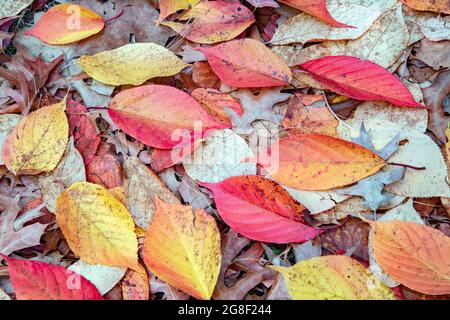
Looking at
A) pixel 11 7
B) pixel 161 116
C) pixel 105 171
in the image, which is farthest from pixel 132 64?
pixel 11 7

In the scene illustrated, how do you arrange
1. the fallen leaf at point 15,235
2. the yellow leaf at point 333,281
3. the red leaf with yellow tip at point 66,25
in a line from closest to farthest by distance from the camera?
the yellow leaf at point 333,281 < the fallen leaf at point 15,235 < the red leaf with yellow tip at point 66,25

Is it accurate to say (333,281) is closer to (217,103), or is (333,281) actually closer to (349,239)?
(349,239)

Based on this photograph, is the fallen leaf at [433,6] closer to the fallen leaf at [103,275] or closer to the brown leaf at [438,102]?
the brown leaf at [438,102]

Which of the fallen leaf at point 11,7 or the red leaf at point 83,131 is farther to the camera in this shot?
the fallen leaf at point 11,7

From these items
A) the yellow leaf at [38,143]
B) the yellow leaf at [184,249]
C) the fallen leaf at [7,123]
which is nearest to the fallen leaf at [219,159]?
the yellow leaf at [184,249]

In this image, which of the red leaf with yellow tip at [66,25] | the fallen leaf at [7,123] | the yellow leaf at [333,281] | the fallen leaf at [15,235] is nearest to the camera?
the yellow leaf at [333,281]
